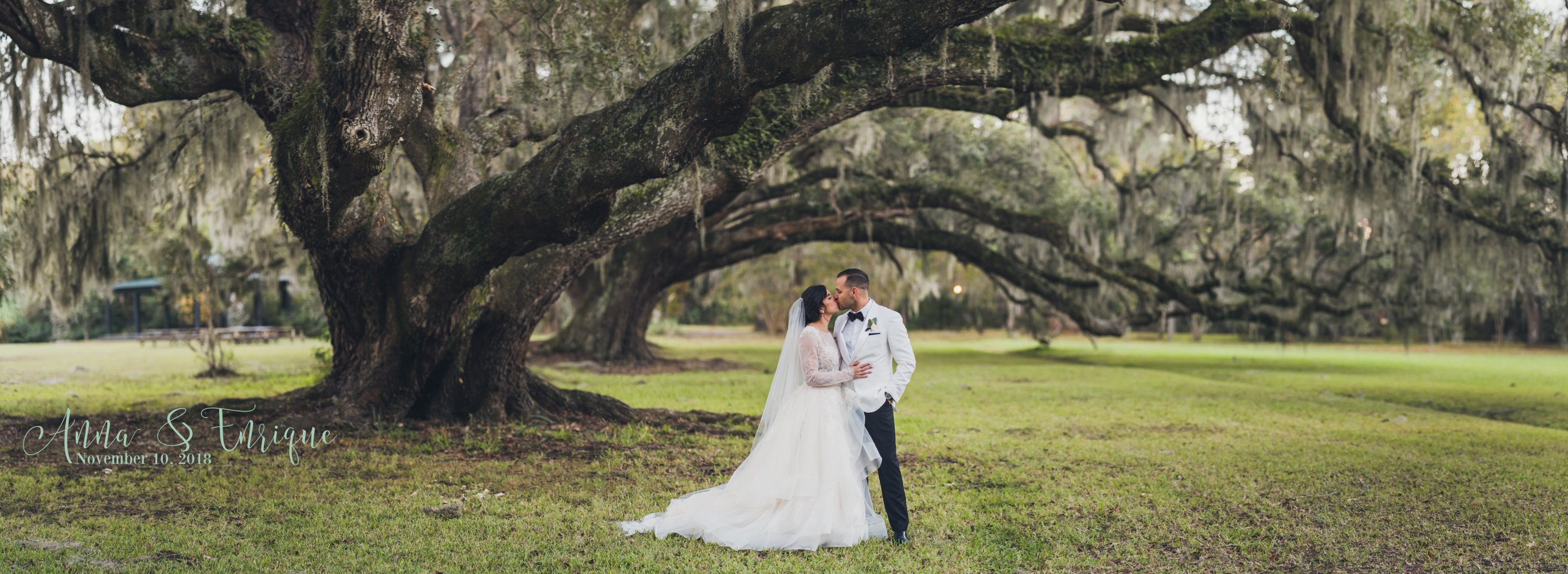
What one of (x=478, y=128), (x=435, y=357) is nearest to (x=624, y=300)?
(x=478, y=128)

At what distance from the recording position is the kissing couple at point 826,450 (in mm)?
4508

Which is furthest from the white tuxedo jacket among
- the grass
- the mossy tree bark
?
the mossy tree bark

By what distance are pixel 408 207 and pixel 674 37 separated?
5896 millimetres

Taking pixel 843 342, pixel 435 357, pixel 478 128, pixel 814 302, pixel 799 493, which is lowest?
pixel 799 493

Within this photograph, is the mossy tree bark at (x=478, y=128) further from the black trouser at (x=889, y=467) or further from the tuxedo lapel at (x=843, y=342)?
the black trouser at (x=889, y=467)

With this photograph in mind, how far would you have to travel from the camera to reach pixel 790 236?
15.0 m

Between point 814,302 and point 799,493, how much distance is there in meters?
0.87

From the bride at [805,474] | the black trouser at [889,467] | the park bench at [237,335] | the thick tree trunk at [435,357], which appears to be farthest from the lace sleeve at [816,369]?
the park bench at [237,335]

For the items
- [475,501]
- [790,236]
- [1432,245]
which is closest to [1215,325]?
[1432,245]

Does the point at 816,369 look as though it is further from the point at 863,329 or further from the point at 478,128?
the point at 478,128

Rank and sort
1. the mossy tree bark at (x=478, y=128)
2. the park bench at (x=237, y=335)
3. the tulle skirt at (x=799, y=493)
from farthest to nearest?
the park bench at (x=237, y=335) → the mossy tree bark at (x=478, y=128) → the tulle skirt at (x=799, y=493)

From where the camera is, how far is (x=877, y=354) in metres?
4.59

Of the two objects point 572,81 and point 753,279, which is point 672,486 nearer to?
point 572,81

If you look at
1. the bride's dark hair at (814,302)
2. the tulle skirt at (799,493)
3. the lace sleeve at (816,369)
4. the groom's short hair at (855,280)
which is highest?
the groom's short hair at (855,280)
